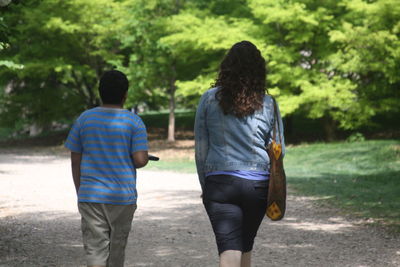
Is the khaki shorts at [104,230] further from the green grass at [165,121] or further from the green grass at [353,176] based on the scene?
the green grass at [165,121]

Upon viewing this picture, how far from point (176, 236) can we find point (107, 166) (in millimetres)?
4082

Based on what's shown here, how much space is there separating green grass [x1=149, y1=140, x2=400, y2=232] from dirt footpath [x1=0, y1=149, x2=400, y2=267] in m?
0.61

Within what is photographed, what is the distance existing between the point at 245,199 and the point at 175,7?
25218 mm

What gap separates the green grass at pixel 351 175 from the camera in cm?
1032

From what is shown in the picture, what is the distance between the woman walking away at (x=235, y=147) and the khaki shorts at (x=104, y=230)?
22.2 inches

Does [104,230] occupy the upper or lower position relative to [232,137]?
lower

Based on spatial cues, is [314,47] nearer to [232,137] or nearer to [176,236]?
[176,236]

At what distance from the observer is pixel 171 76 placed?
92.0ft

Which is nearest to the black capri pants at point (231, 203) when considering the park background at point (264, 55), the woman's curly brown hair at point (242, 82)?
the woman's curly brown hair at point (242, 82)

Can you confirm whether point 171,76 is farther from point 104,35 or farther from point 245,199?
point 245,199

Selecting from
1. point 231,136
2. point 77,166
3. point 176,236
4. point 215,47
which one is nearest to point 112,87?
point 77,166

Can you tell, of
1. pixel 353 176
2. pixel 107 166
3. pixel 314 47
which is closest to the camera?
pixel 107 166

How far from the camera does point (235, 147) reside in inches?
142

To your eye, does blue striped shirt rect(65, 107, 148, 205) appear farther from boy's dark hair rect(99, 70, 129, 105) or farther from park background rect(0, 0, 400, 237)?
park background rect(0, 0, 400, 237)
